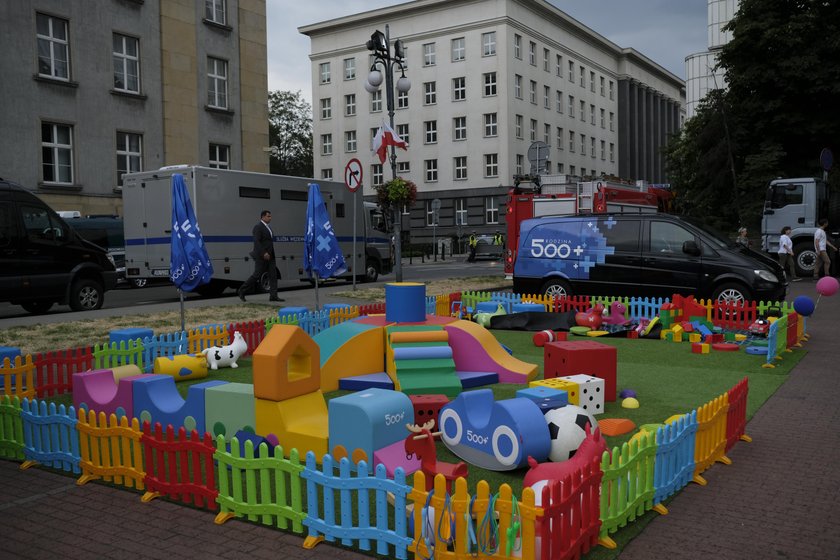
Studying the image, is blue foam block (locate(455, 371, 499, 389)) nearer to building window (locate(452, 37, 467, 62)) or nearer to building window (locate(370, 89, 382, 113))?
building window (locate(452, 37, 467, 62))

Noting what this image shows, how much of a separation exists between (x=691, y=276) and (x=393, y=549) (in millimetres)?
11228

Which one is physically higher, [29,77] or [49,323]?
[29,77]

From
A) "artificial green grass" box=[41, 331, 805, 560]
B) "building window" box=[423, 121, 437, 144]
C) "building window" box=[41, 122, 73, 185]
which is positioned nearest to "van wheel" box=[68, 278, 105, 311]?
"artificial green grass" box=[41, 331, 805, 560]

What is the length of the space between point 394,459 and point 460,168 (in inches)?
2113

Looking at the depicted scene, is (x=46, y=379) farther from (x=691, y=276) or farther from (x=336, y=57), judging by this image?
(x=336, y=57)

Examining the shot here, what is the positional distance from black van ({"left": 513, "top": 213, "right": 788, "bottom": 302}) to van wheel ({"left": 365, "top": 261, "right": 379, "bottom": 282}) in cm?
1017

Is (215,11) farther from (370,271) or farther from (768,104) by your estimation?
(768,104)

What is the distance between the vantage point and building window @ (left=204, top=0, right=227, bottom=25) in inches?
1237

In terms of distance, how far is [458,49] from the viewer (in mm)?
57531

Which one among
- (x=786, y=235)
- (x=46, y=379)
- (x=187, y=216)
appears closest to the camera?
(x=46, y=379)

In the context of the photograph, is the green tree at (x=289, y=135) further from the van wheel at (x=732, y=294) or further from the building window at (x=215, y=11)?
the van wheel at (x=732, y=294)

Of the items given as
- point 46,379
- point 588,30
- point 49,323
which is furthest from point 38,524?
point 588,30

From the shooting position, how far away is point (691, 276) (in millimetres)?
13977

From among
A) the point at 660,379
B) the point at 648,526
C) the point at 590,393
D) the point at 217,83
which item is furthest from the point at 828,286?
the point at 217,83
